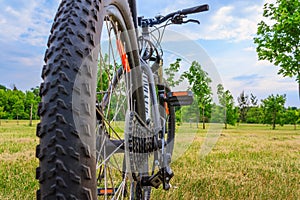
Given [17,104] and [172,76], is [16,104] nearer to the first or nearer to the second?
[17,104]

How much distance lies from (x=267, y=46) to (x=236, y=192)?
8.05 m

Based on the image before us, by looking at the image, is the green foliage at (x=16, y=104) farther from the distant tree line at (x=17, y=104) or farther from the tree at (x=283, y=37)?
the tree at (x=283, y=37)

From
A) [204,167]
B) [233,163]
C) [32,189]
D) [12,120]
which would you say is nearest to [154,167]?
[32,189]

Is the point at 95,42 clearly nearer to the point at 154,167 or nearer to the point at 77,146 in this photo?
the point at 77,146

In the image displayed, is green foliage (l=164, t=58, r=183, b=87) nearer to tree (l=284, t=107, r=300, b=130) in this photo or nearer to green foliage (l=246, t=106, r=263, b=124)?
tree (l=284, t=107, r=300, b=130)

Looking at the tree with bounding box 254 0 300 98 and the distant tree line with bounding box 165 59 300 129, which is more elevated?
the tree with bounding box 254 0 300 98

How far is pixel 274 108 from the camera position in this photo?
27656 mm

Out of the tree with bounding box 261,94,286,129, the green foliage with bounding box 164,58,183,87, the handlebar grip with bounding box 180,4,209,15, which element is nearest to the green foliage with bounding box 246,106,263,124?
the tree with bounding box 261,94,286,129

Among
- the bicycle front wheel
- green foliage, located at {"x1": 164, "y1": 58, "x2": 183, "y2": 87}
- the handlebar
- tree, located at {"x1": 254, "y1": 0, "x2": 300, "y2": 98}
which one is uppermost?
tree, located at {"x1": 254, "y1": 0, "x2": 300, "y2": 98}

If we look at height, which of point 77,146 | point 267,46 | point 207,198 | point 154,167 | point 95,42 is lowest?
point 207,198

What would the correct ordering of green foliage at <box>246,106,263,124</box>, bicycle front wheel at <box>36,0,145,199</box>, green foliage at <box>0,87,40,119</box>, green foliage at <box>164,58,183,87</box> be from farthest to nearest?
green foliage at <box>246,106,263,124</box> < green foliage at <box>0,87,40,119</box> < green foliage at <box>164,58,183,87</box> < bicycle front wheel at <box>36,0,145,199</box>

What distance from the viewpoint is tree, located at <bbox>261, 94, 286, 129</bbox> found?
2761 centimetres

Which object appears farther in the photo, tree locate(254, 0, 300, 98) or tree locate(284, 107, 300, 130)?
tree locate(284, 107, 300, 130)

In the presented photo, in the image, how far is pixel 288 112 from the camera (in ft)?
93.9
